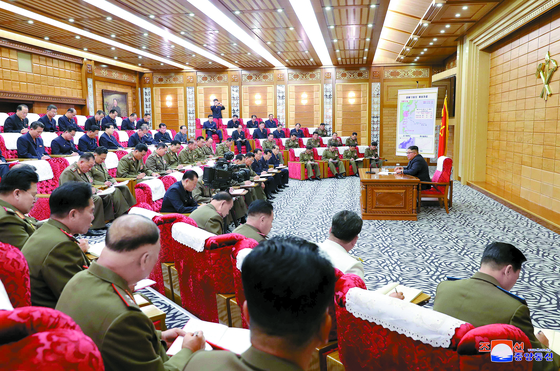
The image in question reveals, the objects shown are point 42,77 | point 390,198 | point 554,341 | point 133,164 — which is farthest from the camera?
point 42,77

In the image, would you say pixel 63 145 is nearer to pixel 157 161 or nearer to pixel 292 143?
pixel 157 161

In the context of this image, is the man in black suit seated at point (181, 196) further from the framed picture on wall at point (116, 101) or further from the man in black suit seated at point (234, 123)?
the framed picture on wall at point (116, 101)

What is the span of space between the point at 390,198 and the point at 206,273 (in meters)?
4.48

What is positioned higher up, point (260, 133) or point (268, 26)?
point (268, 26)

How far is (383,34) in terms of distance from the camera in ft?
39.3

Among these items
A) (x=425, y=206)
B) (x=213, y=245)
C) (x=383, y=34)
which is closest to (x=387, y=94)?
(x=383, y=34)

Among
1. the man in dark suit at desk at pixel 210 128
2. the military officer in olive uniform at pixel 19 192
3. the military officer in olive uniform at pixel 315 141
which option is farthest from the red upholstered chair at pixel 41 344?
the military officer in olive uniform at pixel 315 141

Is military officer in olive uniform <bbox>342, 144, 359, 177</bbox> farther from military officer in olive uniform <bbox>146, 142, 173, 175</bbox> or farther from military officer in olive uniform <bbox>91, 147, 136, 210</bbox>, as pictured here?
military officer in olive uniform <bbox>91, 147, 136, 210</bbox>

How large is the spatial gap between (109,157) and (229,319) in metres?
5.29

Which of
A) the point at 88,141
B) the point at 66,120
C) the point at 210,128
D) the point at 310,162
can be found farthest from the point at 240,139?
the point at 88,141

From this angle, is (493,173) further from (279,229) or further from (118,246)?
(118,246)

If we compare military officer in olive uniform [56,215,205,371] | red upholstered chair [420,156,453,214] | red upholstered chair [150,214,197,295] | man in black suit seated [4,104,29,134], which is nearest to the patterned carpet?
red upholstered chair [150,214,197,295]

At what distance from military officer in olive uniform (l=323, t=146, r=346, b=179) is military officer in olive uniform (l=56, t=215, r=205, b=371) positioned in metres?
10.5

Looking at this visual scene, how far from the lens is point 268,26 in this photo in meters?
9.38
